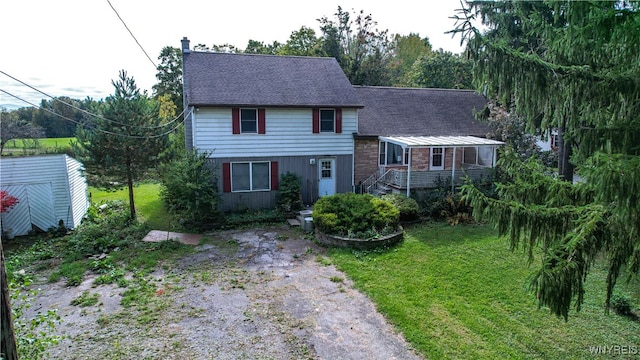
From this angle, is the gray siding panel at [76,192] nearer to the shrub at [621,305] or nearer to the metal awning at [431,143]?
the metal awning at [431,143]

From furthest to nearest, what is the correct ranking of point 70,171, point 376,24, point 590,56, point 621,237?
point 376,24, point 70,171, point 590,56, point 621,237

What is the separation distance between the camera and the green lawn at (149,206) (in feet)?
45.1

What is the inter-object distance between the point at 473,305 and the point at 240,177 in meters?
10.0

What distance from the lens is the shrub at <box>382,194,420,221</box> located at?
12852 millimetres

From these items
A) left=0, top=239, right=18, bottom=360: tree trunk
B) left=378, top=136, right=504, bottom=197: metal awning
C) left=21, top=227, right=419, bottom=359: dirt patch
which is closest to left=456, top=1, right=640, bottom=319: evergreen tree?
left=21, top=227, right=419, bottom=359: dirt patch

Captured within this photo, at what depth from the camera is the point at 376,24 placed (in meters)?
28.7

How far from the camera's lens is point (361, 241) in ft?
34.7

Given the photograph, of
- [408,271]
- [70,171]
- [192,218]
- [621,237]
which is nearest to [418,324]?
[408,271]

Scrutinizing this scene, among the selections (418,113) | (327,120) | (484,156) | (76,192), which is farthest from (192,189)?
(484,156)

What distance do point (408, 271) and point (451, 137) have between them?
9.56 meters

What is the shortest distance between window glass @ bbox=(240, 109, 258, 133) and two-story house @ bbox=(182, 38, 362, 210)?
1.5 inches

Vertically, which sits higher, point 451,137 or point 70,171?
point 451,137

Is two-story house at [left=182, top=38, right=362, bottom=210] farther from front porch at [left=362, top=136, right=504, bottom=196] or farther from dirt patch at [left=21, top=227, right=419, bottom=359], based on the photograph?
dirt patch at [left=21, top=227, right=419, bottom=359]

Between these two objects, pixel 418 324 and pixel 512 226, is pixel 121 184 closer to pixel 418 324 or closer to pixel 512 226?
pixel 418 324
